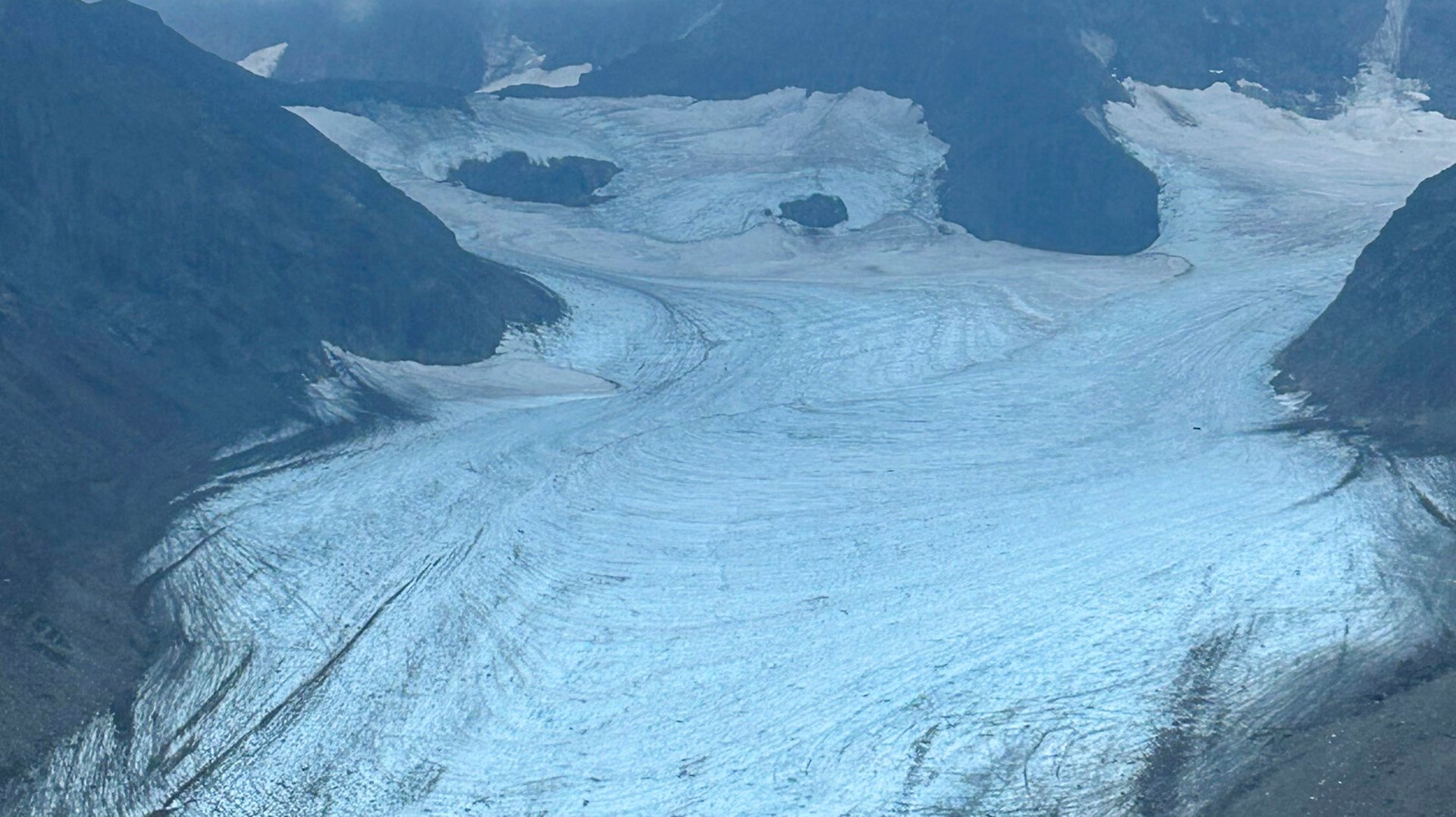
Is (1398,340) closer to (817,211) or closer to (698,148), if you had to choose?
(817,211)

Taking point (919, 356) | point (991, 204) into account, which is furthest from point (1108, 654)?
point (991, 204)

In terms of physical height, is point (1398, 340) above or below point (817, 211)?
below

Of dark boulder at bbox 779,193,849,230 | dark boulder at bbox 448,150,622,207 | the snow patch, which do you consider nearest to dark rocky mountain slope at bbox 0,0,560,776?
dark boulder at bbox 448,150,622,207

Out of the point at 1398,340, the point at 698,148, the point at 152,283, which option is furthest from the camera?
the point at 698,148

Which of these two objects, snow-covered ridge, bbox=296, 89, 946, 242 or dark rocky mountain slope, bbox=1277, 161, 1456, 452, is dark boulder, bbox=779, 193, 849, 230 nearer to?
snow-covered ridge, bbox=296, 89, 946, 242

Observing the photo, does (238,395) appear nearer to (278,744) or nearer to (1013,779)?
(278,744)

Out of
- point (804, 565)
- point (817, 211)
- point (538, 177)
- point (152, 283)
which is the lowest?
point (804, 565)

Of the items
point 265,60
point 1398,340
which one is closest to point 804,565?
point 1398,340
